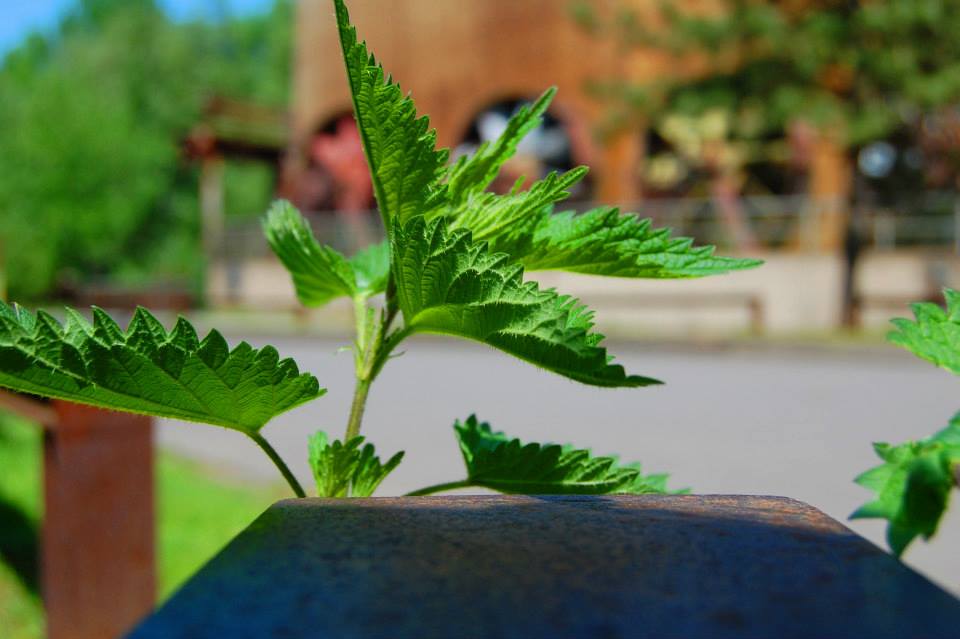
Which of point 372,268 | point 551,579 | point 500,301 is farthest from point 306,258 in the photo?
point 551,579

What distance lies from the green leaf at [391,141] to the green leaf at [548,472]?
201 mm

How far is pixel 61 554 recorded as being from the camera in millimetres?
2713

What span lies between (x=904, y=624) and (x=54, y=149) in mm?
33683

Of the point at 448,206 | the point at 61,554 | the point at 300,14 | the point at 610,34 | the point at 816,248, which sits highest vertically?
the point at 300,14

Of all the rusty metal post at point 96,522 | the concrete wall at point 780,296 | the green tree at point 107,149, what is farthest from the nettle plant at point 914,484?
the green tree at point 107,149

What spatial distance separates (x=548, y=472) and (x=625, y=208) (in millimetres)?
17401

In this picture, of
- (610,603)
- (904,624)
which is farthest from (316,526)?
(904,624)

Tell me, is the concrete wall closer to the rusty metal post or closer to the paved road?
the paved road

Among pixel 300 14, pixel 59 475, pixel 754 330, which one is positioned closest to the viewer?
pixel 59 475

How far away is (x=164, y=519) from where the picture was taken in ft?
16.7

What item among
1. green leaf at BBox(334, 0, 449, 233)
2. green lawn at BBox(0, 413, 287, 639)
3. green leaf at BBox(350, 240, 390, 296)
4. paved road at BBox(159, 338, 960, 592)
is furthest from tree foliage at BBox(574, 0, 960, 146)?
green leaf at BBox(334, 0, 449, 233)

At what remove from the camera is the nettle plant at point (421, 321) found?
68cm

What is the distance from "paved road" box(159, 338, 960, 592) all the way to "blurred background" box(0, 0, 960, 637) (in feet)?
0.14

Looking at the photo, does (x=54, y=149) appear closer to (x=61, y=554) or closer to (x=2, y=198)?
(x=2, y=198)
